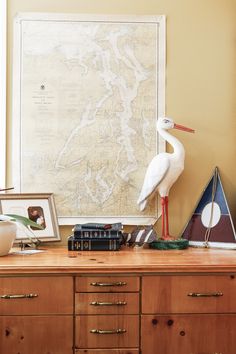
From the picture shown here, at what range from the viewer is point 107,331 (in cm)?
192

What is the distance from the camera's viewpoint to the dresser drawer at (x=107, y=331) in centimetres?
192

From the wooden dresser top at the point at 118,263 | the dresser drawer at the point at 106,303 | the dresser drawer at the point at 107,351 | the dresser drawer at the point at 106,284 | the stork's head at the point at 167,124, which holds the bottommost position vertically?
the dresser drawer at the point at 107,351

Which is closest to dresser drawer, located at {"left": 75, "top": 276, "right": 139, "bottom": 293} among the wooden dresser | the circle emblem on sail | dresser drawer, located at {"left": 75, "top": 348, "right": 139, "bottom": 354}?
the wooden dresser

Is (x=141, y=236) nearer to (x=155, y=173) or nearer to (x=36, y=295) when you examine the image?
(x=155, y=173)

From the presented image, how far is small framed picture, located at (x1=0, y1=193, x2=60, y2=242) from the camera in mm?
2408

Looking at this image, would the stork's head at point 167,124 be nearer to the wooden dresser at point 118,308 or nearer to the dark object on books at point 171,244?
the dark object on books at point 171,244

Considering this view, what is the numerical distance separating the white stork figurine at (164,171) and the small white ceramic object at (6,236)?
2.32 feet

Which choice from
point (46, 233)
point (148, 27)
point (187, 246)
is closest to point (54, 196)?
point (46, 233)

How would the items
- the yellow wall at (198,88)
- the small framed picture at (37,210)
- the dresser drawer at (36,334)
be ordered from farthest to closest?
1. the yellow wall at (198,88)
2. the small framed picture at (37,210)
3. the dresser drawer at (36,334)

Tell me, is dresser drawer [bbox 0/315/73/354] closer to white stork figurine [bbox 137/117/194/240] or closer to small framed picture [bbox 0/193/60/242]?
small framed picture [bbox 0/193/60/242]

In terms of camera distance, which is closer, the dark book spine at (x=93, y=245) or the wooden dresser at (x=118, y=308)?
the wooden dresser at (x=118, y=308)

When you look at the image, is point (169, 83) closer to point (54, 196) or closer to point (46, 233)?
point (54, 196)

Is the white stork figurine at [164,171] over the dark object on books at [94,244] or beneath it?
over

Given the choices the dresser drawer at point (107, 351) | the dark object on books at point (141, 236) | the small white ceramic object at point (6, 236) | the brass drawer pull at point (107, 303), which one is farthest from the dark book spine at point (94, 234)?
the dresser drawer at point (107, 351)
